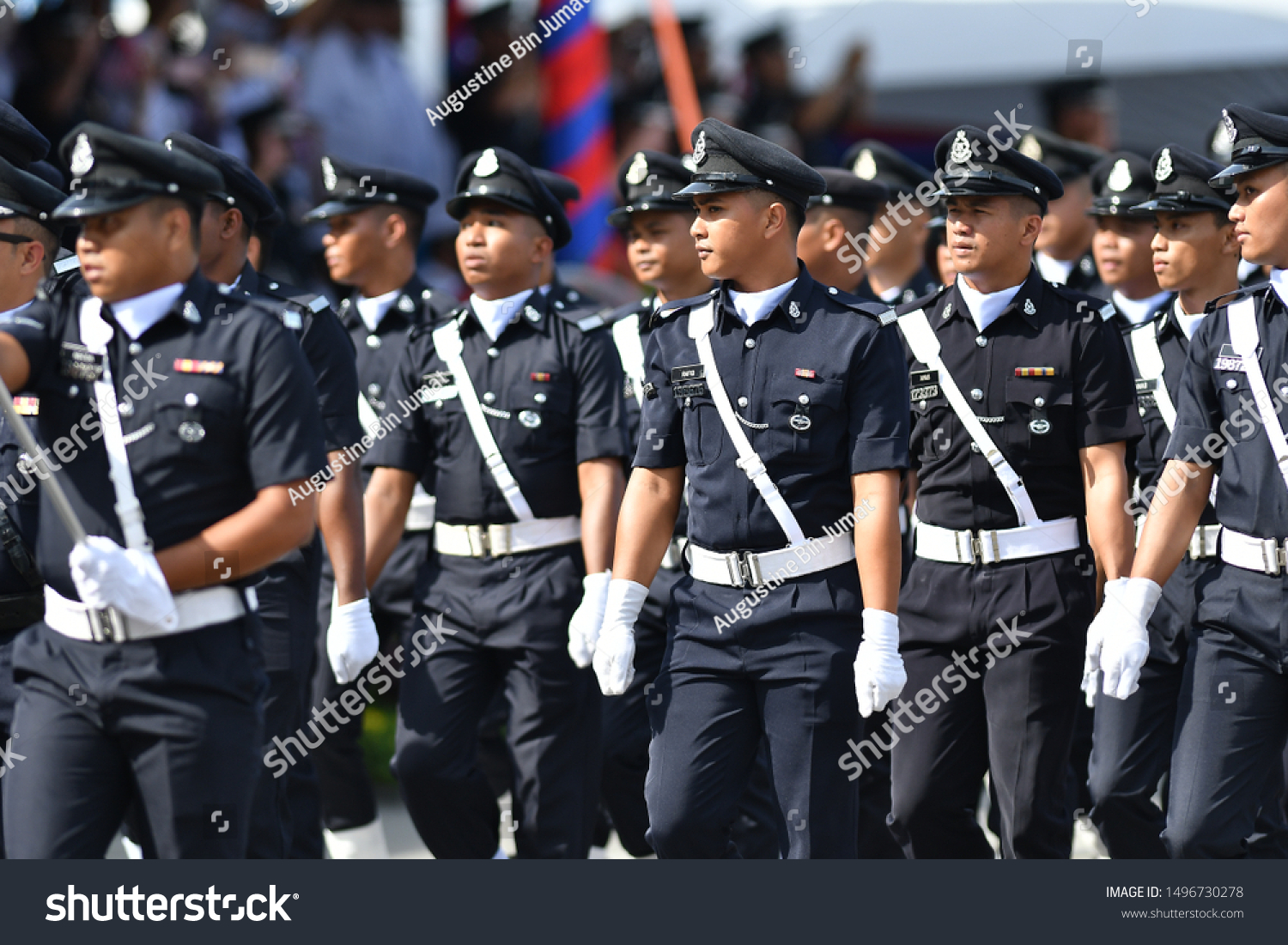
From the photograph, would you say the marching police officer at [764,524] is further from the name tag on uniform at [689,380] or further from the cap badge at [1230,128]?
the cap badge at [1230,128]

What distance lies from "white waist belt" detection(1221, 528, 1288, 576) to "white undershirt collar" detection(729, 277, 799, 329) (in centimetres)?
144

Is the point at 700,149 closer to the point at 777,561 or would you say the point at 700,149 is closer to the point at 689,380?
the point at 689,380

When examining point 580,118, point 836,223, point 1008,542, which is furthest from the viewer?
point 580,118

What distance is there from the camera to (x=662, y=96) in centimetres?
1445

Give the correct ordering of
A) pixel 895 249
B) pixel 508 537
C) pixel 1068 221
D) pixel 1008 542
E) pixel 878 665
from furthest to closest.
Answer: pixel 1068 221 < pixel 895 249 < pixel 508 537 < pixel 1008 542 < pixel 878 665

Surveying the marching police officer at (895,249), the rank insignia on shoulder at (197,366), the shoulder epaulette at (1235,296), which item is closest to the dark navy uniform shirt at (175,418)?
the rank insignia on shoulder at (197,366)

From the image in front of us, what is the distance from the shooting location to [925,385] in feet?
19.2

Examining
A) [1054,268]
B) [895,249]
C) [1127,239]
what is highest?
[895,249]

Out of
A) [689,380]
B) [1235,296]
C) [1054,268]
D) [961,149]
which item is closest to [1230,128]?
[1235,296]

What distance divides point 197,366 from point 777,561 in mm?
1695

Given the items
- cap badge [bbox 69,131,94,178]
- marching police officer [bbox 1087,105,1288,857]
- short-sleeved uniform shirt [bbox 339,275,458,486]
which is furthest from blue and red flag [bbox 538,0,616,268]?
cap badge [bbox 69,131,94,178]

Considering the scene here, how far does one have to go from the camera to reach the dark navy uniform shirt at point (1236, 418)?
5066mm

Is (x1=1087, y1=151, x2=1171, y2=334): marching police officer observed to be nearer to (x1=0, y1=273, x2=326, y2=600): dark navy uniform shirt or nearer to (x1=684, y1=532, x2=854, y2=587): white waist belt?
(x1=684, y1=532, x2=854, y2=587): white waist belt
